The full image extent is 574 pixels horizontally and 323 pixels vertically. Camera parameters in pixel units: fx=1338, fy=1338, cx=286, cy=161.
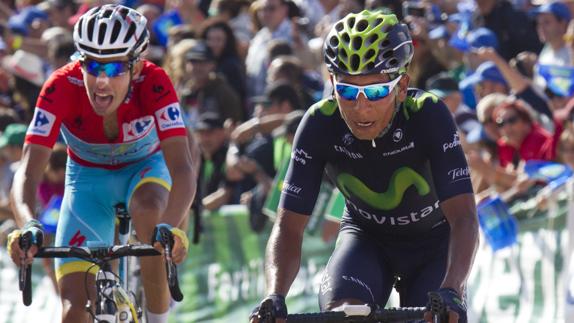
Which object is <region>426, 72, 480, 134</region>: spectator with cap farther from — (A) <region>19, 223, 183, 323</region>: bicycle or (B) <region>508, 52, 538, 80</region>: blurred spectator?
(A) <region>19, 223, 183, 323</region>: bicycle

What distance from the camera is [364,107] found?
619 centimetres

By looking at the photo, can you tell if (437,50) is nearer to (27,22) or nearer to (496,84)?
(496,84)

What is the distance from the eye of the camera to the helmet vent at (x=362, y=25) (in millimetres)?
6402

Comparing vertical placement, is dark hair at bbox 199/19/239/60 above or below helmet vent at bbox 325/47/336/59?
above

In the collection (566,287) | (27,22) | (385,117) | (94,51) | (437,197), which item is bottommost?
(566,287)

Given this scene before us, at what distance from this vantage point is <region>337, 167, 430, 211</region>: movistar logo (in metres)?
6.75

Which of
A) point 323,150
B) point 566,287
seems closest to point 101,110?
point 323,150

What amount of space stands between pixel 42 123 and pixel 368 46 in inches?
103

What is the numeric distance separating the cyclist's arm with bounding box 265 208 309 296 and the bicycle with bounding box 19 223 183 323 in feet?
2.51

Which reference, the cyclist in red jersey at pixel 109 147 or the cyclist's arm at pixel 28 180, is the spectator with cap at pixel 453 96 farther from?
the cyclist's arm at pixel 28 180

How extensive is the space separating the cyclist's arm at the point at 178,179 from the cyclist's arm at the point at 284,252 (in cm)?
137

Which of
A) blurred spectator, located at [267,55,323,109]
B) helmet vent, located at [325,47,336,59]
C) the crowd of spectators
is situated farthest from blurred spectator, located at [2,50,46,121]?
helmet vent, located at [325,47,336,59]

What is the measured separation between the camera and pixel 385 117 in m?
6.45

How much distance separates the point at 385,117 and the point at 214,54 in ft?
25.7
